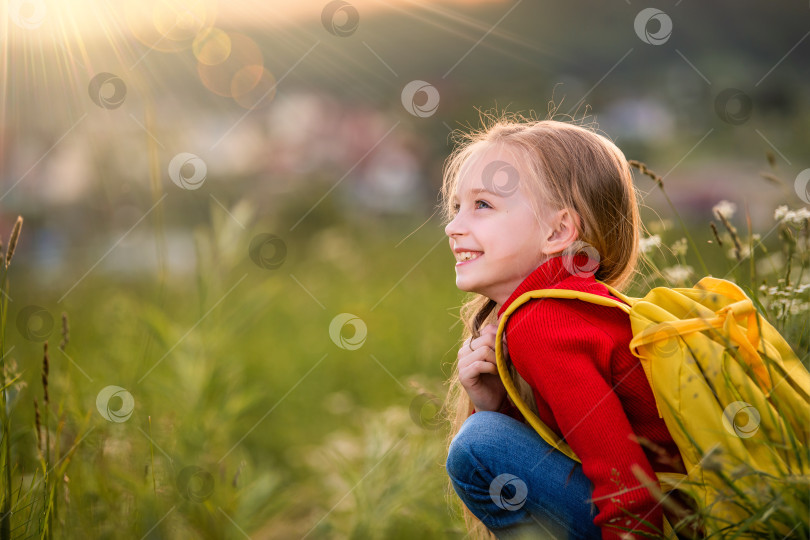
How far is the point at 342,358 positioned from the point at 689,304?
9.49 feet

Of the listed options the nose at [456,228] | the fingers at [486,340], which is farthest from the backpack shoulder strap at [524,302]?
the nose at [456,228]

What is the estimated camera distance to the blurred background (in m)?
1.89

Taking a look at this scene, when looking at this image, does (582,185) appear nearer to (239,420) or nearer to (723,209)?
(723,209)

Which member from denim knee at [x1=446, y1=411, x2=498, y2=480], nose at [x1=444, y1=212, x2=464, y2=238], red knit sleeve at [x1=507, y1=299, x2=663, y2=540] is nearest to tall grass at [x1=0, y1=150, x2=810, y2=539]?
red knit sleeve at [x1=507, y1=299, x2=663, y2=540]

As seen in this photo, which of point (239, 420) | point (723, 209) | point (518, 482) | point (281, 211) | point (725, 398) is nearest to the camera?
point (725, 398)

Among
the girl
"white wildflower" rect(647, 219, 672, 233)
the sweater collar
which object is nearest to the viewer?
the girl

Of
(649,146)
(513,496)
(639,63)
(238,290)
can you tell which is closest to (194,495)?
(513,496)

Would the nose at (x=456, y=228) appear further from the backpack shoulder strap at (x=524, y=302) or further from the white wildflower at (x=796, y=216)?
the white wildflower at (x=796, y=216)

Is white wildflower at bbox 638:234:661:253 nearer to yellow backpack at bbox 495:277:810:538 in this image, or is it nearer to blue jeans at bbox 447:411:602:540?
yellow backpack at bbox 495:277:810:538

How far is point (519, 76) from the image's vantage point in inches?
425

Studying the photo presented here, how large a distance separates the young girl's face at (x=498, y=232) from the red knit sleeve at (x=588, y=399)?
20cm

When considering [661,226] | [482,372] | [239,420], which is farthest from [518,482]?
[239,420]

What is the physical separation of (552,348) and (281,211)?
6.96 meters

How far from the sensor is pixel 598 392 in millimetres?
1275
